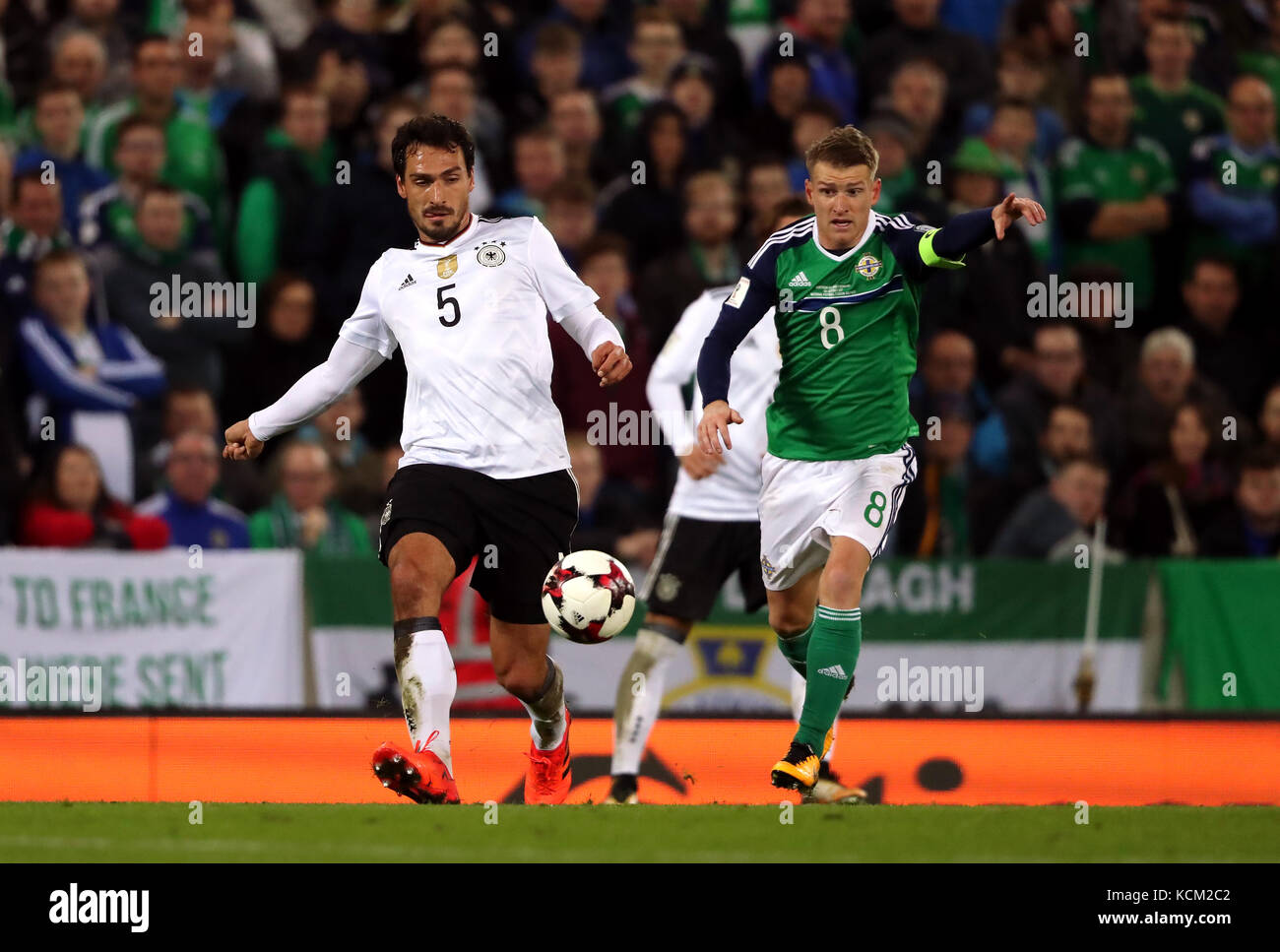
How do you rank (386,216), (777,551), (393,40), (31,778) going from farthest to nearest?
(393,40), (386,216), (31,778), (777,551)

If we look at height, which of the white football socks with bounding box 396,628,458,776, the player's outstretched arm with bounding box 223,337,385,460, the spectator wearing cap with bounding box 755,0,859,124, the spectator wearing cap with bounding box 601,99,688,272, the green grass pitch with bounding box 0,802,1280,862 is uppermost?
the spectator wearing cap with bounding box 755,0,859,124

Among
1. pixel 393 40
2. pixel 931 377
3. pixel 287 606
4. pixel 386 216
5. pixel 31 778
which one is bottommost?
pixel 31 778

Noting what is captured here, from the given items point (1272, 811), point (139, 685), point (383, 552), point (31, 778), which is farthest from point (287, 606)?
point (1272, 811)

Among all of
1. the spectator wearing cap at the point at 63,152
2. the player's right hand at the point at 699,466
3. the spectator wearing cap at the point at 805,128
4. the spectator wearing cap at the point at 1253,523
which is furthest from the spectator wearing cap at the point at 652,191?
the player's right hand at the point at 699,466

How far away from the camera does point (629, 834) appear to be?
7062 millimetres

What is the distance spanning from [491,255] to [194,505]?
4.57 meters

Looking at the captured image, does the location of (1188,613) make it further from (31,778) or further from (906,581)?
(31,778)

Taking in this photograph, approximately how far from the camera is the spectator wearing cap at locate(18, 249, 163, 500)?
12.3m

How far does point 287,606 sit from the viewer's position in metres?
11.8

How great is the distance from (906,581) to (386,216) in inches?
161

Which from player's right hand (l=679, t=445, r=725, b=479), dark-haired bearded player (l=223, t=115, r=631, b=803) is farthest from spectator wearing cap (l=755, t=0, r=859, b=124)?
dark-haired bearded player (l=223, t=115, r=631, b=803)

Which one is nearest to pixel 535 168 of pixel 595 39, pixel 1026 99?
pixel 595 39

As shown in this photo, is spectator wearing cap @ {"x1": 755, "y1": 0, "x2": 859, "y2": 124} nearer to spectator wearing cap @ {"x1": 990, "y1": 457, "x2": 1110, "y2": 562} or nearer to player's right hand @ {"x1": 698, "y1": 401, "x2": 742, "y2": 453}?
spectator wearing cap @ {"x1": 990, "y1": 457, "x2": 1110, "y2": 562}

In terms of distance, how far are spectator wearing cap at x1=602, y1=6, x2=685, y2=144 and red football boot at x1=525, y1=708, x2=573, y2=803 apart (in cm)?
662
